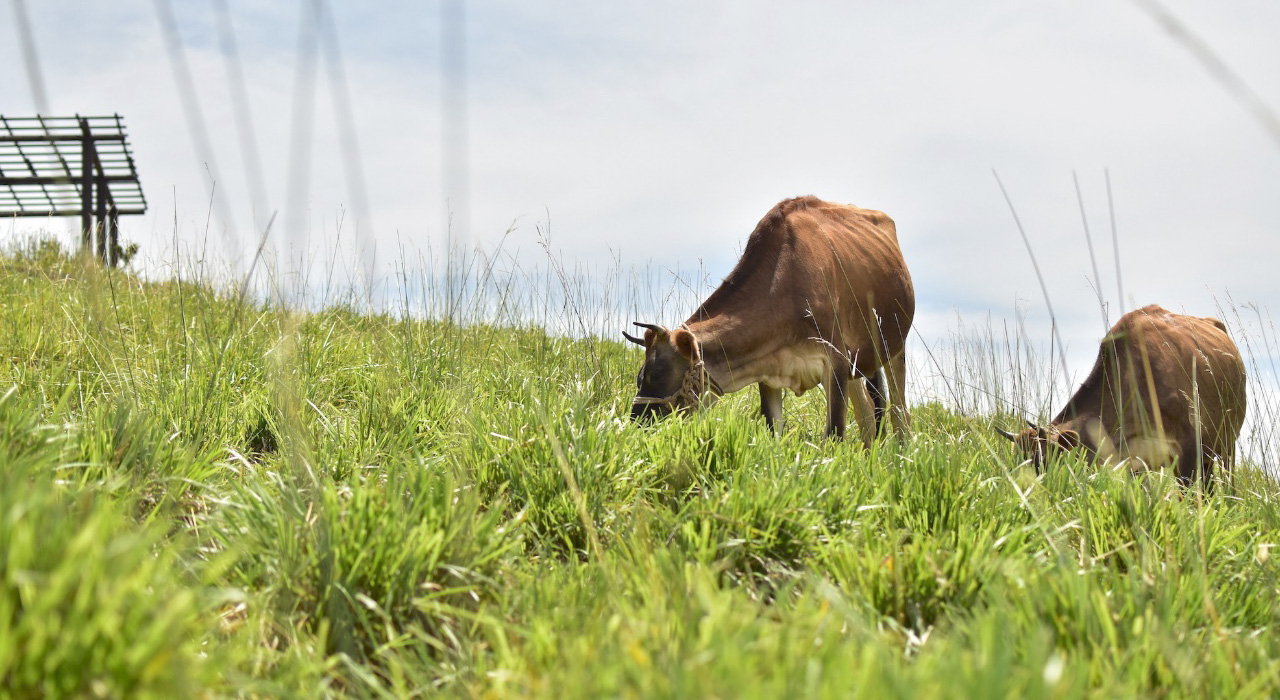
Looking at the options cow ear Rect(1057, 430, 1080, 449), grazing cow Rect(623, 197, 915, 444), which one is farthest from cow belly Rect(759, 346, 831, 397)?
cow ear Rect(1057, 430, 1080, 449)

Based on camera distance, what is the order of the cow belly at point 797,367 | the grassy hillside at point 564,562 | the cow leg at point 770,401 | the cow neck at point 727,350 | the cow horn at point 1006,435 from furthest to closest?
the cow leg at point 770,401 → the cow belly at point 797,367 → the cow neck at point 727,350 → the cow horn at point 1006,435 → the grassy hillside at point 564,562

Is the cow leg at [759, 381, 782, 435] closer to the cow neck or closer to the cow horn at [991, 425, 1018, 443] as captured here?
the cow neck

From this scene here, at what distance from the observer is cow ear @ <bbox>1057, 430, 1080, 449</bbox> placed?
539cm

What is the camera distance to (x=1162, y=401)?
6.16 m

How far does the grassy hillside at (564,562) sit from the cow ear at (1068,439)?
1.46 metres

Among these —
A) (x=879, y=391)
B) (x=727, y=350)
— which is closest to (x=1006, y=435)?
(x=727, y=350)

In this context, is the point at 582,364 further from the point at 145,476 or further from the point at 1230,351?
the point at 1230,351

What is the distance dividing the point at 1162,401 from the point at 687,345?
3.75 metres

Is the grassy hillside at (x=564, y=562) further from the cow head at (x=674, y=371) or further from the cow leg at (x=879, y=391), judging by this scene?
the cow leg at (x=879, y=391)

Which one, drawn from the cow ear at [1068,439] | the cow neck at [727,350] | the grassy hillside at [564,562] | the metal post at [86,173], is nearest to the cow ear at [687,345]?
the cow neck at [727,350]

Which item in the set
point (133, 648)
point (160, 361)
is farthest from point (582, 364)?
point (133, 648)

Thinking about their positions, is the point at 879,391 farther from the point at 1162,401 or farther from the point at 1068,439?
the point at 1162,401

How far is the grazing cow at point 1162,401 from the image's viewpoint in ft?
18.7

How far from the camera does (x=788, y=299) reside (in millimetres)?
5699
